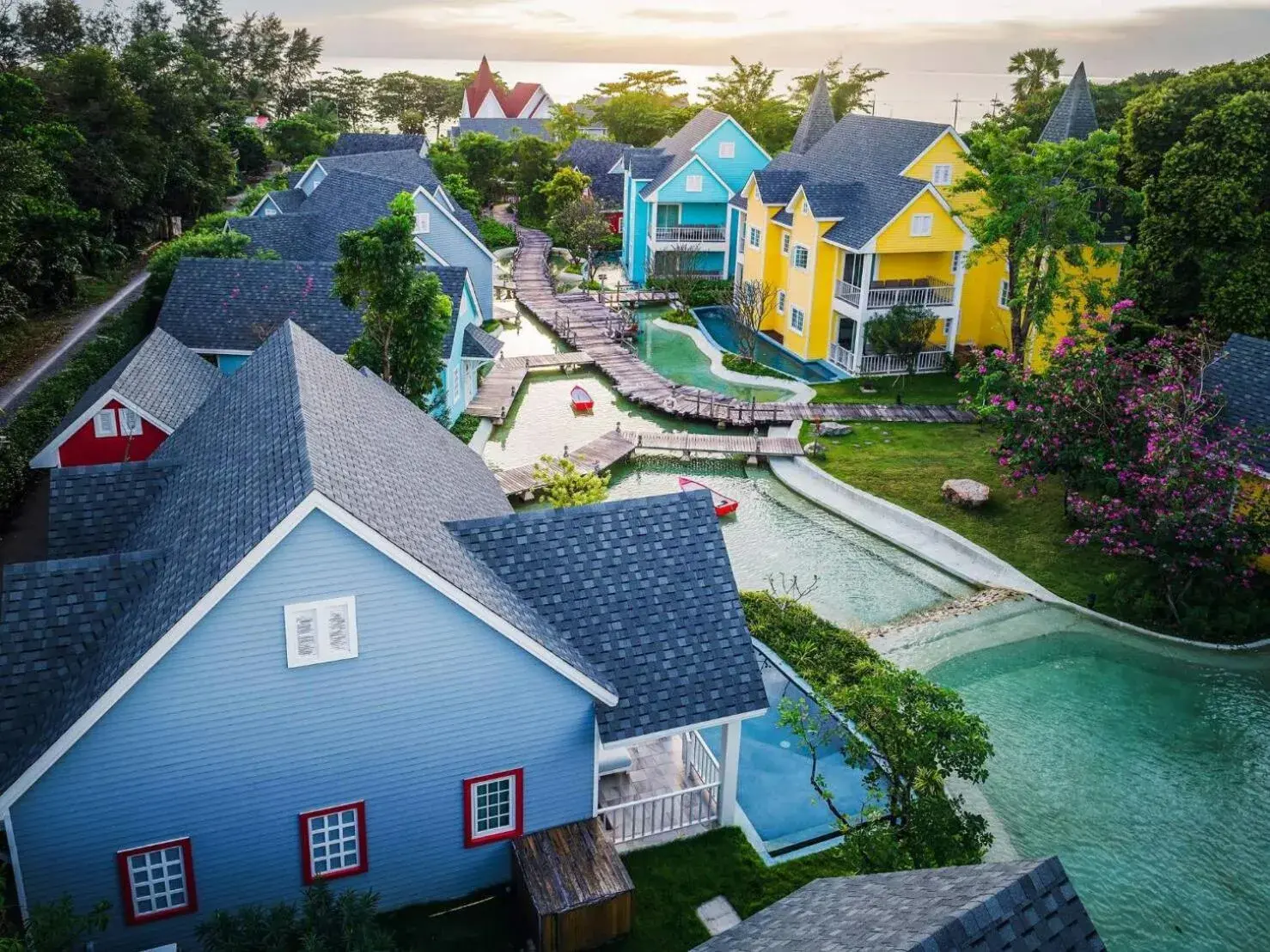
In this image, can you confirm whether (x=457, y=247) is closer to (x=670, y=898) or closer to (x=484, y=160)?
(x=484, y=160)

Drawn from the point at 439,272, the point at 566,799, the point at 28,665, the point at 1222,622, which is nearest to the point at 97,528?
the point at 28,665

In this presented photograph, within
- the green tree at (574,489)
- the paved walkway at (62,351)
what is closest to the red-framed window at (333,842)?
the green tree at (574,489)

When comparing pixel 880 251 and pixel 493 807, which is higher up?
pixel 880 251

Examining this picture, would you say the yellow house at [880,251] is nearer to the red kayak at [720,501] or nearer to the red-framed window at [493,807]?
the red kayak at [720,501]

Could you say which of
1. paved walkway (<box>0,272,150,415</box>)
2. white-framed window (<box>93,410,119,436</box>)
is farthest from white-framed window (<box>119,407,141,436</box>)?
paved walkway (<box>0,272,150,415</box>)

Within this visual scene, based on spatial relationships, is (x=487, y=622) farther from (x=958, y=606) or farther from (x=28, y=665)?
(x=958, y=606)

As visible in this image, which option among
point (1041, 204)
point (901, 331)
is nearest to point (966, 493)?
point (1041, 204)

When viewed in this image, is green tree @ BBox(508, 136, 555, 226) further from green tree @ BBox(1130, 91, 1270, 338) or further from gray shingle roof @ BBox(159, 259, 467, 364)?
green tree @ BBox(1130, 91, 1270, 338)
